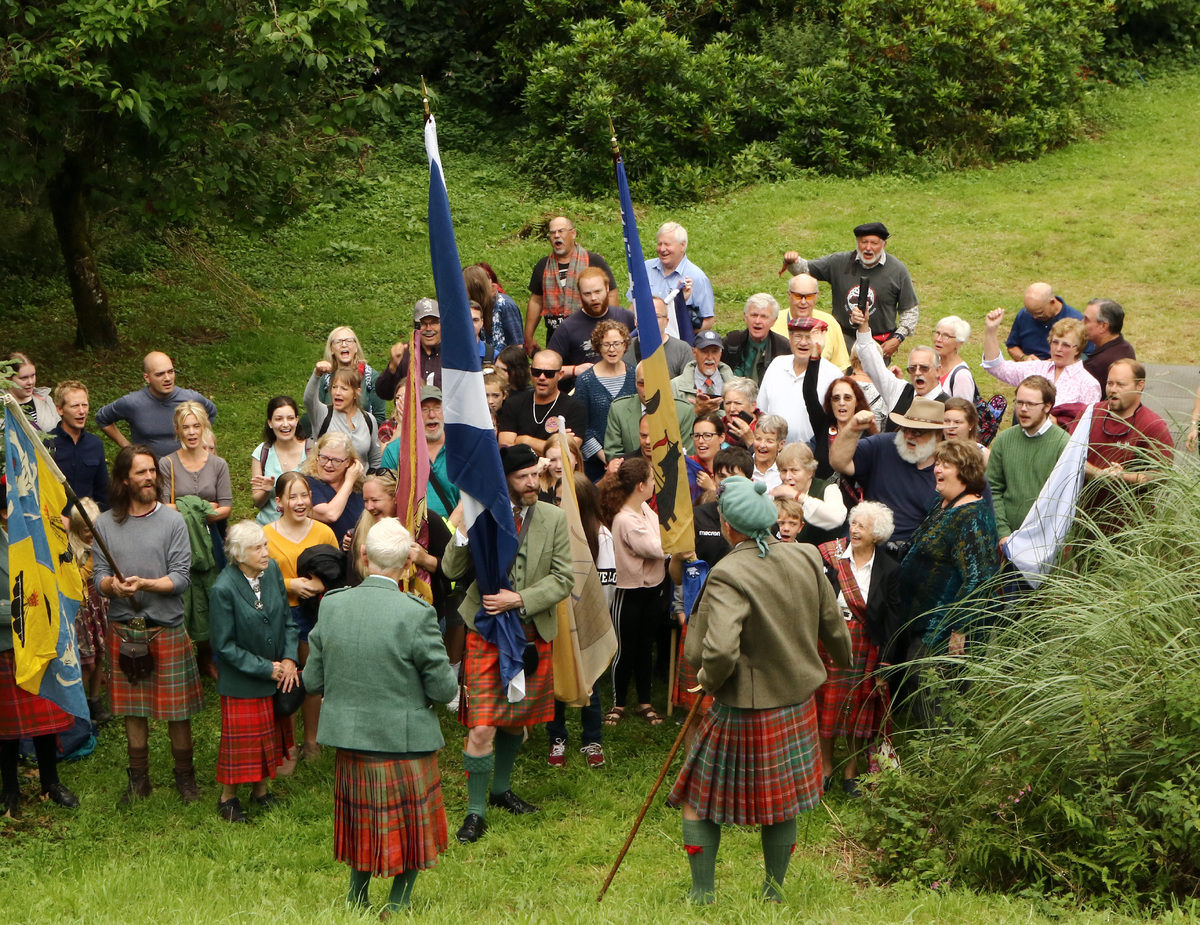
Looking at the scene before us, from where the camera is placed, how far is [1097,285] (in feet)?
49.1

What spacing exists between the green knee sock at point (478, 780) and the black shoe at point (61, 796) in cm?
226

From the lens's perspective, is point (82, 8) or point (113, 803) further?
point (82, 8)


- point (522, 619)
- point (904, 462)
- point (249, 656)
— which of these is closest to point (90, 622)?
point (249, 656)

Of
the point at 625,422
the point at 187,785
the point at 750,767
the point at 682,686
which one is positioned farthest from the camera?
the point at 625,422

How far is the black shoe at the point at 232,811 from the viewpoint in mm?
6828

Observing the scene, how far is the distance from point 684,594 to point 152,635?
297 cm

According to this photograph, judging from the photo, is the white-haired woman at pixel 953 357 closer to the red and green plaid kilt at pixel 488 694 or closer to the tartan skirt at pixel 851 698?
the tartan skirt at pixel 851 698

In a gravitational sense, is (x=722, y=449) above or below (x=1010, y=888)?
above

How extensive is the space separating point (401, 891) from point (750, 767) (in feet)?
5.30

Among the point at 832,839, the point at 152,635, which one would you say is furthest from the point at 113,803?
the point at 832,839

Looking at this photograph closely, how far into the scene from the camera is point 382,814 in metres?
5.32

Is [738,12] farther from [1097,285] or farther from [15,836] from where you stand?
[15,836]

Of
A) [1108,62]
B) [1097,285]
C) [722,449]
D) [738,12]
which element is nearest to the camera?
[722,449]

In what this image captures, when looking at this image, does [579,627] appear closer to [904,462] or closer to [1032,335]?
[904,462]
